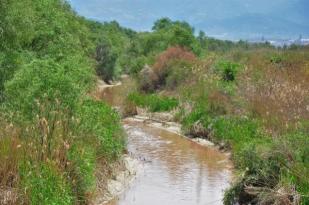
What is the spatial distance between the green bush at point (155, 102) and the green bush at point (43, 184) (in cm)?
2385

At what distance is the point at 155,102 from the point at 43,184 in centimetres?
2601

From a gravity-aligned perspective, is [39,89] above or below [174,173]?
above

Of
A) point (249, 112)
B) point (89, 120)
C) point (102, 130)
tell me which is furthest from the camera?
point (249, 112)

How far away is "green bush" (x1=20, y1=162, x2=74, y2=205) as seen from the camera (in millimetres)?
11836

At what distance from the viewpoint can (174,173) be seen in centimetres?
2069

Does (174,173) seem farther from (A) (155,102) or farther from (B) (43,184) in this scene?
(A) (155,102)

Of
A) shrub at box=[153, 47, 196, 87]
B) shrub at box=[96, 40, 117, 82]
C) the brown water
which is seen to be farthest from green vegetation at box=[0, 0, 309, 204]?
shrub at box=[96, 40, 117, 82]

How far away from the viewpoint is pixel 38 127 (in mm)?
13234

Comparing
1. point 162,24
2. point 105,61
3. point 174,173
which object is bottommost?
point 174,173

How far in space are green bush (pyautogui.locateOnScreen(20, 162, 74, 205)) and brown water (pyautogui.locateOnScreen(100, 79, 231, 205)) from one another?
4.21m

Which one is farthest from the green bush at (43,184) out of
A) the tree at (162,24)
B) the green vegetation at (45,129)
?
the tree at (162,24)

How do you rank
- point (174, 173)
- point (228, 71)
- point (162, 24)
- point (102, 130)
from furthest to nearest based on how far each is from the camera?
point (162, 24) < point (228, 71) < point (174, 173) < point (102, 130)

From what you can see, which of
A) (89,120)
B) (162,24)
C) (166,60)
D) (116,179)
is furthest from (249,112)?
(162,24)

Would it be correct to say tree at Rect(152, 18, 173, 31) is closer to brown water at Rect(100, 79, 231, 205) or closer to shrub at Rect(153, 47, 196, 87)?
shrub at Rect(153, 47, 196, 87)
